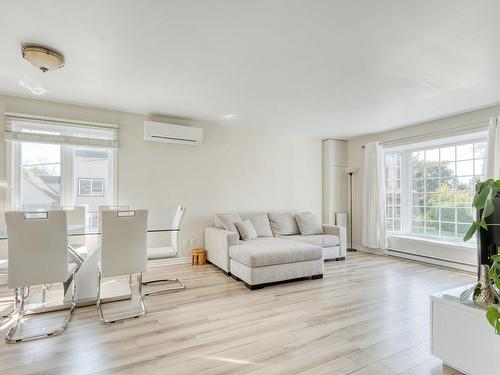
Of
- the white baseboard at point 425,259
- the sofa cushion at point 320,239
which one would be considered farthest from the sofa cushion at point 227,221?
the white baseboard at point 425,259

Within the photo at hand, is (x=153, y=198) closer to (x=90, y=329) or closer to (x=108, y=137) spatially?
(x=108, y=137)

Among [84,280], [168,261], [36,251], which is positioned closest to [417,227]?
[168,261]

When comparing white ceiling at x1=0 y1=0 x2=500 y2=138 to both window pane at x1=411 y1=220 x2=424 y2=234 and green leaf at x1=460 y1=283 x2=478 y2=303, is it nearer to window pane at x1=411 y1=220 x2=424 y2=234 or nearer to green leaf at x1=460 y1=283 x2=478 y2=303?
green leaf at x1=460 y1=283 x2=478 y2=303

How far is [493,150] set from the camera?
3.59 meters

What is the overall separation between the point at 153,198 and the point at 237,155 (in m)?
1.67

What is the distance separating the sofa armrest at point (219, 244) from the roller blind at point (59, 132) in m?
1.98

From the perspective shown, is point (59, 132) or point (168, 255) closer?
point (168, 255)

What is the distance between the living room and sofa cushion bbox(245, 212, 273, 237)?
0.15 feet

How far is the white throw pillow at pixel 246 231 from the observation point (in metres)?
4.25

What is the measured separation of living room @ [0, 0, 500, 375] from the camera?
72.6 inches

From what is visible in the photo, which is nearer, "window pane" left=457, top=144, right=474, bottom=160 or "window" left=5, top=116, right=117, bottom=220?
"window" left=5, top=116, right=117, bottom=220

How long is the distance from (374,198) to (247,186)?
8.09 ft

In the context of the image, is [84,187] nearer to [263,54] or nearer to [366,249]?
[263,54]

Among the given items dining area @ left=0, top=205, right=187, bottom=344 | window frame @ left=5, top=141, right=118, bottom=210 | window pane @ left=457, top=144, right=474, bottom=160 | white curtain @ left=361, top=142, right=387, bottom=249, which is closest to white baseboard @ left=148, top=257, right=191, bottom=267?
dining area @ left=0, top=205, right=187, bottom=344
